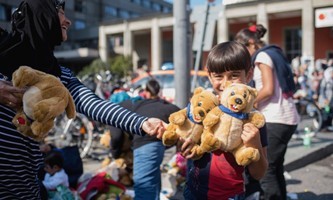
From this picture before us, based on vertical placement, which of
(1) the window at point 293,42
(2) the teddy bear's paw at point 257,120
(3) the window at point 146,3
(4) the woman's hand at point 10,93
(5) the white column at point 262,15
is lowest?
(2) the teddy bear's paw at point 257,120

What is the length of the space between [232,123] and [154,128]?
45 centimetres

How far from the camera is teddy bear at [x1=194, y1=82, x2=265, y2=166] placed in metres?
2.08

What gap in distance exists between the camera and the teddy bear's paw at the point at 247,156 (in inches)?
81.7

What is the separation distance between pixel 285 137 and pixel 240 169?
1355 mm

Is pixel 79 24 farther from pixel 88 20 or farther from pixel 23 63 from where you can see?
pixel 23 63

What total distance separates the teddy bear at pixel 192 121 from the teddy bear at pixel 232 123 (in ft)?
0.12

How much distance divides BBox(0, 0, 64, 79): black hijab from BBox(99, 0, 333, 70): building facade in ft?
51.9

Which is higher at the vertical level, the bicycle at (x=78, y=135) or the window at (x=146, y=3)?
the window at (x=146, y=3)

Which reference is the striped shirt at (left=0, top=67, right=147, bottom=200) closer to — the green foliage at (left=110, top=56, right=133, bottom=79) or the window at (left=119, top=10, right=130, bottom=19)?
the green foliage at (left=110, top=56, right=133, bottom=79)

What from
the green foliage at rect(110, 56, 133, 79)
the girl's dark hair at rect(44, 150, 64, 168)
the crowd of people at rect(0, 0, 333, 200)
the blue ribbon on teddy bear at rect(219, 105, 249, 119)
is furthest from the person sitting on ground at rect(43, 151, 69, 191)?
the green foliage at rect(110, 56, 133, 79)

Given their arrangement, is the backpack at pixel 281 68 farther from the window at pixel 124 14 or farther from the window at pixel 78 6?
the window at pixel 124 14

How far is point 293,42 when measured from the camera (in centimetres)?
3186

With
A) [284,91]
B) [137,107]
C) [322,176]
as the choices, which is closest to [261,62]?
[284,91]

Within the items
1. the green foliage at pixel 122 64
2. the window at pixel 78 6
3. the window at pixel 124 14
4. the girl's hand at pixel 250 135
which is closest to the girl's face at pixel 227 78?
the girl's hand at pixel 250 135
